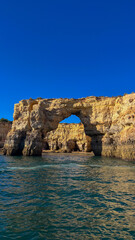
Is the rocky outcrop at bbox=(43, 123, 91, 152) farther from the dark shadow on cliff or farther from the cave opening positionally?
the dark shadow on cliff

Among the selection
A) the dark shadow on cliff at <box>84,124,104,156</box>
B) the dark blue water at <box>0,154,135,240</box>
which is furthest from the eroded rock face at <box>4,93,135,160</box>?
the dark blue water at <box>0,154,135,240</box>

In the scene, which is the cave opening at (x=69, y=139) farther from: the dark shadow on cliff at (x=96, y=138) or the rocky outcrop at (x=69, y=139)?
the dark shadow on cliff at (x=96, y=138)

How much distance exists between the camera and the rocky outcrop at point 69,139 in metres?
61.8

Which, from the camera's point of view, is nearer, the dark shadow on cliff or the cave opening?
the dark shadow on cliff

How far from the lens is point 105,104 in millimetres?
38750

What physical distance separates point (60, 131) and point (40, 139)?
100 feet

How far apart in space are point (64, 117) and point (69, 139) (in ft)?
82.0

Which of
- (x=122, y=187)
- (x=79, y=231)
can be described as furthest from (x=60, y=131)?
(x=79, y=231)

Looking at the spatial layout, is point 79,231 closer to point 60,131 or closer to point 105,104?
point 105,104

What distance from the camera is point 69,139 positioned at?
6431 cm

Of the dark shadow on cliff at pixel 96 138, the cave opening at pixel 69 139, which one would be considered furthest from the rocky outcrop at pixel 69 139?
the dark shadow on cliff at pixel 96 138

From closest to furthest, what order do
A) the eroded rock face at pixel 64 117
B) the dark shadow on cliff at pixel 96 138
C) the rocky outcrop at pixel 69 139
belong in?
the eroded rock face at pixel 64 117 < the dark shadow on cliff at pixel 96 138 < the rocky outcrop at pixel 69 139

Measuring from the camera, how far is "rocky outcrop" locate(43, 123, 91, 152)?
6175 centimetres


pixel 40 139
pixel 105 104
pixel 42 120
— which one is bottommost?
pixel 40 139
